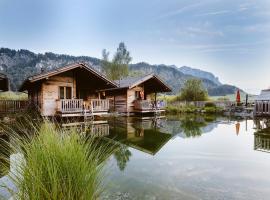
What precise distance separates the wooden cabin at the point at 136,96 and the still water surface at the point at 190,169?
45.7 feet

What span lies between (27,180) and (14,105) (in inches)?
777

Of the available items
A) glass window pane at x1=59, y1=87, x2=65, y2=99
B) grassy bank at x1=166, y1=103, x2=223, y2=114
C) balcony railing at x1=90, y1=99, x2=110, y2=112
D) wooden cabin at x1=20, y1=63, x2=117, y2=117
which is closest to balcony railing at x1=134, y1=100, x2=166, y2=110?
grassy bank at x1=166, y1=103, x2=223, y2=114

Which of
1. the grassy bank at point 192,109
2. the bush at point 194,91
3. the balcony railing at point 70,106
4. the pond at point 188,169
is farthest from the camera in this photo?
the bush at point 194,91

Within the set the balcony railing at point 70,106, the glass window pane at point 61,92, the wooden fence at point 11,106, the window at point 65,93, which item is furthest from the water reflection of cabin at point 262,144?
the wooden fence at point 11,106

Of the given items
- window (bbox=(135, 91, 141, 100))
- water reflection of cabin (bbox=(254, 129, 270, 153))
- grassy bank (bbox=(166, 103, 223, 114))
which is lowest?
water reflection of cabin (bbox=(254, 129, 270, 153))

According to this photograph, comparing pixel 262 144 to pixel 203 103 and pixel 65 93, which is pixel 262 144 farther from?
pixel 203 103

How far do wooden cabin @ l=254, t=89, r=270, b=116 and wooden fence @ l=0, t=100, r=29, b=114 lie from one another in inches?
729

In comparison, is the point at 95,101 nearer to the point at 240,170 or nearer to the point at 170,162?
the point at 170,162

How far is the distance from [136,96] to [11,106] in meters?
12.7

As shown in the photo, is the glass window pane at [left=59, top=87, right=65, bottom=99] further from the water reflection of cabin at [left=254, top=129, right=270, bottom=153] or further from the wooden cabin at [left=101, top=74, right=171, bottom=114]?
the water reflection of cabin at [left=254, top=129, right=270, bottom=153]

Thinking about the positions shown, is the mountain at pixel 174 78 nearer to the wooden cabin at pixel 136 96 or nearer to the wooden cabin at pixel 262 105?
the wooden cabin at pixel 136 96

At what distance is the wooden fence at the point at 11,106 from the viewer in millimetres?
19550

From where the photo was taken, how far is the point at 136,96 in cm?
2750

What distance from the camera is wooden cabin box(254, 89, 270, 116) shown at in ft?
59.8
